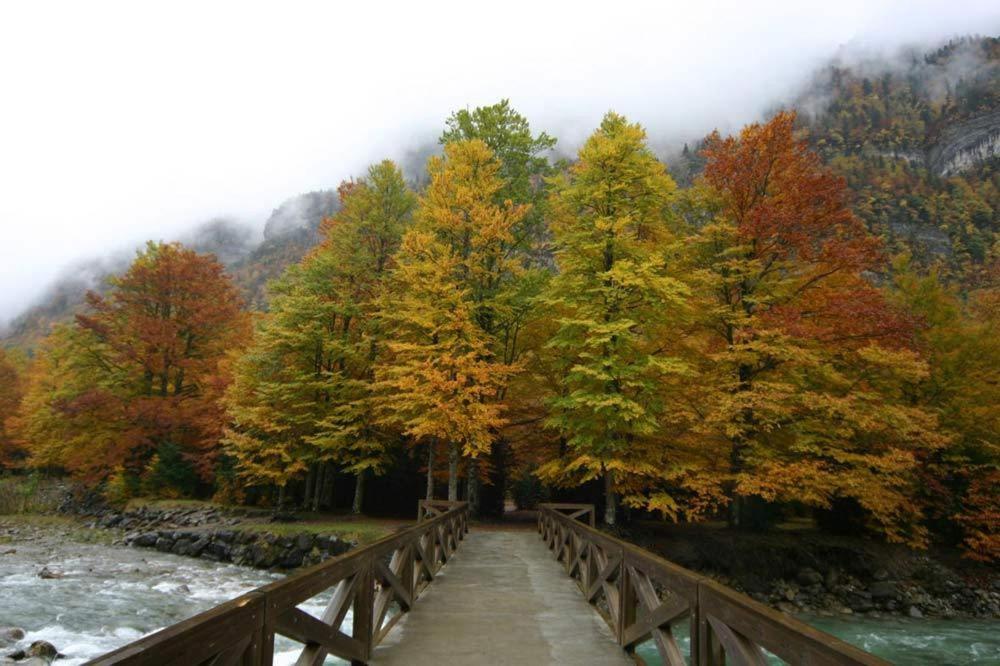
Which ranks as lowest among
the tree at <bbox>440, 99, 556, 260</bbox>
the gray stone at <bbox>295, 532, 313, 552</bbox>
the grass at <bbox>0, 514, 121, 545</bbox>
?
the grass at <bbox>0, 514, 121, 545</bbox>

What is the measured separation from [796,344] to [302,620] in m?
15.3

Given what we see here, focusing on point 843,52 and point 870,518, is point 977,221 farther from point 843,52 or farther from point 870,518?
point 843,52

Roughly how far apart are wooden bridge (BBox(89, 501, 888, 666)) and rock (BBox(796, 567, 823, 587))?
29.8 feet

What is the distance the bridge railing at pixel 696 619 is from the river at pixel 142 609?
3.10 meters

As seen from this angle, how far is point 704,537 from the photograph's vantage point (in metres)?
17.0

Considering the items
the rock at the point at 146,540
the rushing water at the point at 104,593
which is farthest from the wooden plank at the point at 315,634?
the rock at the point at 146,540

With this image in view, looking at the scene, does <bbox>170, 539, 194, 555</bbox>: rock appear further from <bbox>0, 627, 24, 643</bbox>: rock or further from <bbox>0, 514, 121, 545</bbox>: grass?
<bbox>0, 627, 24, 643</bbox>: rock

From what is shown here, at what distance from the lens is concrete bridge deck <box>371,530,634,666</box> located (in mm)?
5281

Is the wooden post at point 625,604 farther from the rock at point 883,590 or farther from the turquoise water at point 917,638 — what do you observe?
the rock at point 883,590

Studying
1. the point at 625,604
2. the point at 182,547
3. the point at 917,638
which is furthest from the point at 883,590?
the point at 182,547

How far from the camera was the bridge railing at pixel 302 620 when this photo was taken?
233cm

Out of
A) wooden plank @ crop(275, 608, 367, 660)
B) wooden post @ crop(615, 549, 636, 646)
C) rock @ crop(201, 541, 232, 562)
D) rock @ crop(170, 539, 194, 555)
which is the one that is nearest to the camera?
wooden plank @ crop(275, 608, 367, 660)

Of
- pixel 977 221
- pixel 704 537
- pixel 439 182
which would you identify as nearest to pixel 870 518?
pixel 704 537

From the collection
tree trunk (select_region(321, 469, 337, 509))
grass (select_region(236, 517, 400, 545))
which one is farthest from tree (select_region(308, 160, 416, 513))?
grass (select_region(236, 517, 400, 545))
